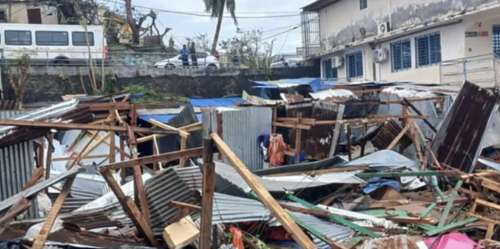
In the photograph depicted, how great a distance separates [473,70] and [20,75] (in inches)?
635

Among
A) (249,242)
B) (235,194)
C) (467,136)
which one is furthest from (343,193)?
(467,136)

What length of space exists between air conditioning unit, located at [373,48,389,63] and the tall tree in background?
11.8 metres

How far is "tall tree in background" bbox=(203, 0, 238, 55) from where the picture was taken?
33438mm

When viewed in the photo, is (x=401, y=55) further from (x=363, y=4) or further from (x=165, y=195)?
(x=165, y=195)

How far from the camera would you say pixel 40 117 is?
7758 millimetres

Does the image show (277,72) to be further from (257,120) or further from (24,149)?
(24,149)

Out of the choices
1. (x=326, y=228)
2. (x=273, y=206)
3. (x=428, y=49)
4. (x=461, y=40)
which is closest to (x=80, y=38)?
(x=428, y=49)

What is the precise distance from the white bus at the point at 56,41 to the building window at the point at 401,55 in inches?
510

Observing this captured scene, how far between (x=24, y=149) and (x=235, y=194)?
299 cm

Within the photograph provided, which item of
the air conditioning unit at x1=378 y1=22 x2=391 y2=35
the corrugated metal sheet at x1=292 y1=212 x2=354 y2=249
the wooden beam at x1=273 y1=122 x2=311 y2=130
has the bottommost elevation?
the corrugated metal sheet at x1=292 y1=212 x2=354 y2=249

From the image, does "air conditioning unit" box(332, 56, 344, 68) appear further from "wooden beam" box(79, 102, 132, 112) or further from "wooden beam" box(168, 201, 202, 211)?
"wooden beam" box(168, 201, 202, 211)

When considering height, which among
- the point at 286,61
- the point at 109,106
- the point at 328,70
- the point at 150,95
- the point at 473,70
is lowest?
the point at 109,106

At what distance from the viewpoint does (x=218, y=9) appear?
110 feet

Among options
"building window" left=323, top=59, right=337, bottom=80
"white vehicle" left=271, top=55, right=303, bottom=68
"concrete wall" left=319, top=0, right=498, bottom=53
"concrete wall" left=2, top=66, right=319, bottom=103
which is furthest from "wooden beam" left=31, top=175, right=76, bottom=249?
"building window" left=323, top=59, right=337, bottom=80
